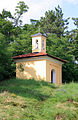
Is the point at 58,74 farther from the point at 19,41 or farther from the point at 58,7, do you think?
the point at 58,7

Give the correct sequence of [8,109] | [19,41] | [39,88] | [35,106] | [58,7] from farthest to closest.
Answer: [58,7], [19,41], [39,88], [35,106], [8,109]

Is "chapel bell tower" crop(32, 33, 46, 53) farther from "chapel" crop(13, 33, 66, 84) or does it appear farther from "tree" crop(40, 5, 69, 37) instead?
"tree" crop(40, 5, 69, 37)

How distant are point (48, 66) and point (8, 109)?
1078cm

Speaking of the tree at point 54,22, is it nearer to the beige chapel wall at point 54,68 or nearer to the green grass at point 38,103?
the beige chapel wall at point 54,68

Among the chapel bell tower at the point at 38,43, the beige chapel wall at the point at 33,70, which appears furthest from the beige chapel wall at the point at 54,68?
→ the chapel bell tower at the point at 38,43

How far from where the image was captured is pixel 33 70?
23016 millimetres

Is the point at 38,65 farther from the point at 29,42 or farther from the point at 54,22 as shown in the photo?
the point at 54,22

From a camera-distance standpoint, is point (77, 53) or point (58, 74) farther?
point (77, 53)

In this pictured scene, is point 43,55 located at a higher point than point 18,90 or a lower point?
higher

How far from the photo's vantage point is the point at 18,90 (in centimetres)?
1648

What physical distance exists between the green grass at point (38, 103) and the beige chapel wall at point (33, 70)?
440 cm

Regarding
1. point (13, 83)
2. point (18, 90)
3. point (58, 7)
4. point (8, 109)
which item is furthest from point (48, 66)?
point (58, 7)

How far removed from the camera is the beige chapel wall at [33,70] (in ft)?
73.6

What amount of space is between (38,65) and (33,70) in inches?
30.3
